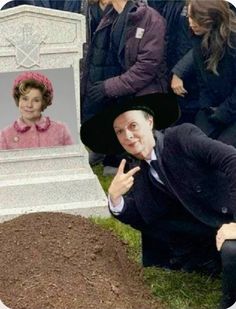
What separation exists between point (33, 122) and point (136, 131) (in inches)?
34.3

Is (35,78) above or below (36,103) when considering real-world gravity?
above

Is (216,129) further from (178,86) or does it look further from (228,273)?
(228,273)

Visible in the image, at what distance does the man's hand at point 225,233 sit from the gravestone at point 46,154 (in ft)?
3.94

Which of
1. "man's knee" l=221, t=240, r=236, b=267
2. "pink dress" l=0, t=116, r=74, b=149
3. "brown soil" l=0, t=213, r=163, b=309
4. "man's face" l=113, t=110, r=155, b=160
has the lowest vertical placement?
"brown soil" l=0, t=213, r=163, b=309

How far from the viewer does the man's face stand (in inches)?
183

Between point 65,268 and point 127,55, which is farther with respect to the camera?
point 127,55

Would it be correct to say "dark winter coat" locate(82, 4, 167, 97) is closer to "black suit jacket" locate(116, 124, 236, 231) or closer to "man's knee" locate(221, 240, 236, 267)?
"black suit jacket" locate(116, 124, 236, 231)

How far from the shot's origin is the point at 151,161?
4.64m

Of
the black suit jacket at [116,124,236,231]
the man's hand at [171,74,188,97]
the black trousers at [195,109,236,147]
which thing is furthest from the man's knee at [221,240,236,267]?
the man's hand at [171,74,188,97]

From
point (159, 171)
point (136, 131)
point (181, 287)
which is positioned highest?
point (136, 131)

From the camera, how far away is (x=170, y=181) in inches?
181

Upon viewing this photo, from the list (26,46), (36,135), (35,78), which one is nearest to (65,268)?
(36,135)

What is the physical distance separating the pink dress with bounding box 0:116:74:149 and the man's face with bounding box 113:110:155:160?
Answer: 0.67 meters

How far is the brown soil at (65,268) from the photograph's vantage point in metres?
4.45
